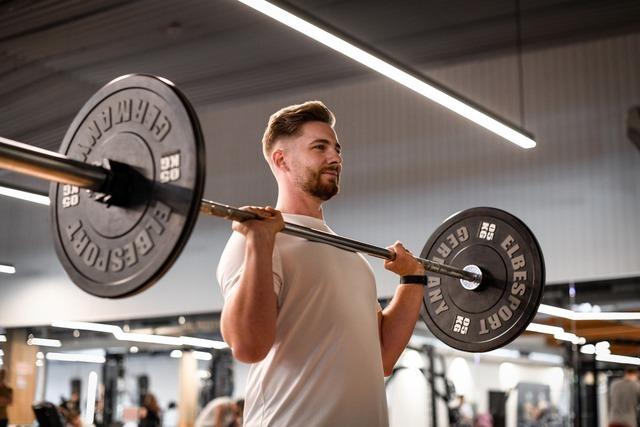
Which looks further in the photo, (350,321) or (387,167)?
(387,167)

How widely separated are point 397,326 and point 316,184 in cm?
45

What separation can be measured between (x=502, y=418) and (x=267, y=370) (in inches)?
242

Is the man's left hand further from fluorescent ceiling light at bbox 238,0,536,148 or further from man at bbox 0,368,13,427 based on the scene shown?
man at bbox 0,368,13,427

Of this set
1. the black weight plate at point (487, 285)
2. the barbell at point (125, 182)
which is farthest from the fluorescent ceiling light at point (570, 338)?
the barbell at point (125, 182)

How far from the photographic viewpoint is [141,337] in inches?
377

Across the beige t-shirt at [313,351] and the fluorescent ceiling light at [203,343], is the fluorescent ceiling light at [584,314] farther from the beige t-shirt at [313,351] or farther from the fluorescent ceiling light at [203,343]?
the beige t-shirt at [313,351]

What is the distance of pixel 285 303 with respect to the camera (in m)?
1.86

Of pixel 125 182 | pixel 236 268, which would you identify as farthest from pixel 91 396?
pixel 125 182

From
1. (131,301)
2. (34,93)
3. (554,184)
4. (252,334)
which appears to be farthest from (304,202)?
(131,301)

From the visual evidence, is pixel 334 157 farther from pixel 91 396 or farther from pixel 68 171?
pixel 91 396

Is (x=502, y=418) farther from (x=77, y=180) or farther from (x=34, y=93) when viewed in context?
(x=77, y=180)

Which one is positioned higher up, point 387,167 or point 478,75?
point 478,75

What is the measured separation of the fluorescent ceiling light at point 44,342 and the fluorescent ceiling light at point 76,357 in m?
0.12

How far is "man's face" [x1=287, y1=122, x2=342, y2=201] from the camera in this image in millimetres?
2061
